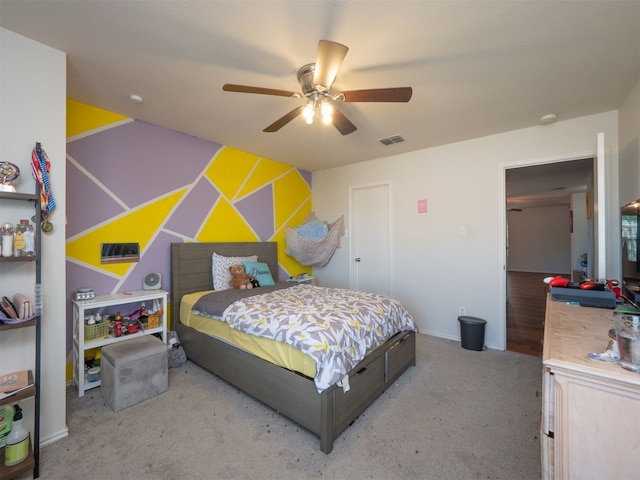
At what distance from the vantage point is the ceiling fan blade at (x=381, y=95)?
1.63m

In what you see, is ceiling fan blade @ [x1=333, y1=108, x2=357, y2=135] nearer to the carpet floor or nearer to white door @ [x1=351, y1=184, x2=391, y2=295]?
white door @ [x1=351, y1=184, x2=391, y2=295]

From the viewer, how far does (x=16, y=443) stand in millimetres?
1458

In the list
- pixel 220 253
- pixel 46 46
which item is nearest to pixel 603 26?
pixel 46 46

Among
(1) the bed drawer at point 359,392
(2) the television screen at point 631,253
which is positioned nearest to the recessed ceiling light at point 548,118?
(2) the television screen at point 631,253

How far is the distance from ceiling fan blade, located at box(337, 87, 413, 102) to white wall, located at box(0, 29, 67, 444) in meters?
1.84

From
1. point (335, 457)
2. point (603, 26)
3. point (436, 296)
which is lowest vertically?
point (335, 457)

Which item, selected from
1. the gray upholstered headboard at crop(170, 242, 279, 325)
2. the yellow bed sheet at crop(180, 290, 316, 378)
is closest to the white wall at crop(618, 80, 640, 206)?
the yellow bed sheet at crop(180, 290, 316, 378)

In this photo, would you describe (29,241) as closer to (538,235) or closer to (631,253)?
(631,253)

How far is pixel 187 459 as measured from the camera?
1.62 metres

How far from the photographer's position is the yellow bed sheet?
1.80 metres

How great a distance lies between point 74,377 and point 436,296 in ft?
12.8

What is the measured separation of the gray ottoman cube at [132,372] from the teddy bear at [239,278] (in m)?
1.02

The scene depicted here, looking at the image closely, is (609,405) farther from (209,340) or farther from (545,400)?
(209,340)

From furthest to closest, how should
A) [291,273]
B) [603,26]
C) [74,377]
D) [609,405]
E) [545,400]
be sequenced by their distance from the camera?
1. [291,273]
2. [74,377]
3. [603,26]
4. [545,400]
5. [609,405]
